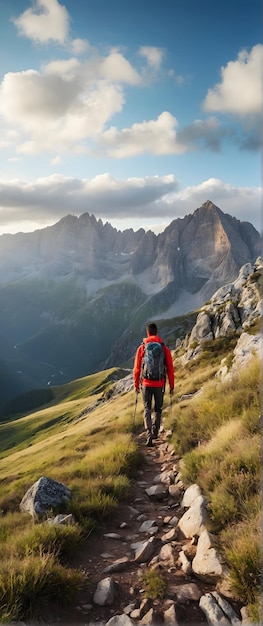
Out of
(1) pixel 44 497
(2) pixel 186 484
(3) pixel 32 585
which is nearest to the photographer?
(3) pixel 32 585

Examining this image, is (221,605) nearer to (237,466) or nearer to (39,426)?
(237,466)

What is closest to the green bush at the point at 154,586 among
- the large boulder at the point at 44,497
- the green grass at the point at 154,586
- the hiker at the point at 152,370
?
the green grass at the point at 154,586

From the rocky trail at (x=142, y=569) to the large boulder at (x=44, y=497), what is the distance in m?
1.35

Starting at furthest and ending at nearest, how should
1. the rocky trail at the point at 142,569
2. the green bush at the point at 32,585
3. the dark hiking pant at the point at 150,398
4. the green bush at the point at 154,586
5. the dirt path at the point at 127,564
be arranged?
the dark hiking pant at the point at 150,398 → the green bush at the point at 154,586 → the dirt path at the point at 127,564 → the rocky trail at the point at 142,569 → the green bush at the point at 32,585

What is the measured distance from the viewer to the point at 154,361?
1477cm

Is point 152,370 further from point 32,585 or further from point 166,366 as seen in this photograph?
point 32,585

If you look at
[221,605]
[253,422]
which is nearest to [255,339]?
[253,422]

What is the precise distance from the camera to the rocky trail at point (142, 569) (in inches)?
219

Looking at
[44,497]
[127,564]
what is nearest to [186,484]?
[127,564]

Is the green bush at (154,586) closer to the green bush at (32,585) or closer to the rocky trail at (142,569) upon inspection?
the rocky trail at (142,569)

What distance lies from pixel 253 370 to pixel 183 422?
3071mm

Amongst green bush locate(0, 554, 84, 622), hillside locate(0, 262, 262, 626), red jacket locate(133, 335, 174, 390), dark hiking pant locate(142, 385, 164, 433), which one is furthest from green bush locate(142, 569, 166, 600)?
dark hiking pant locate(142, 385, 164, 433)

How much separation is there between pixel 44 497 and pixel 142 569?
10.6 ft

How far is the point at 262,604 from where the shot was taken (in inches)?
197
